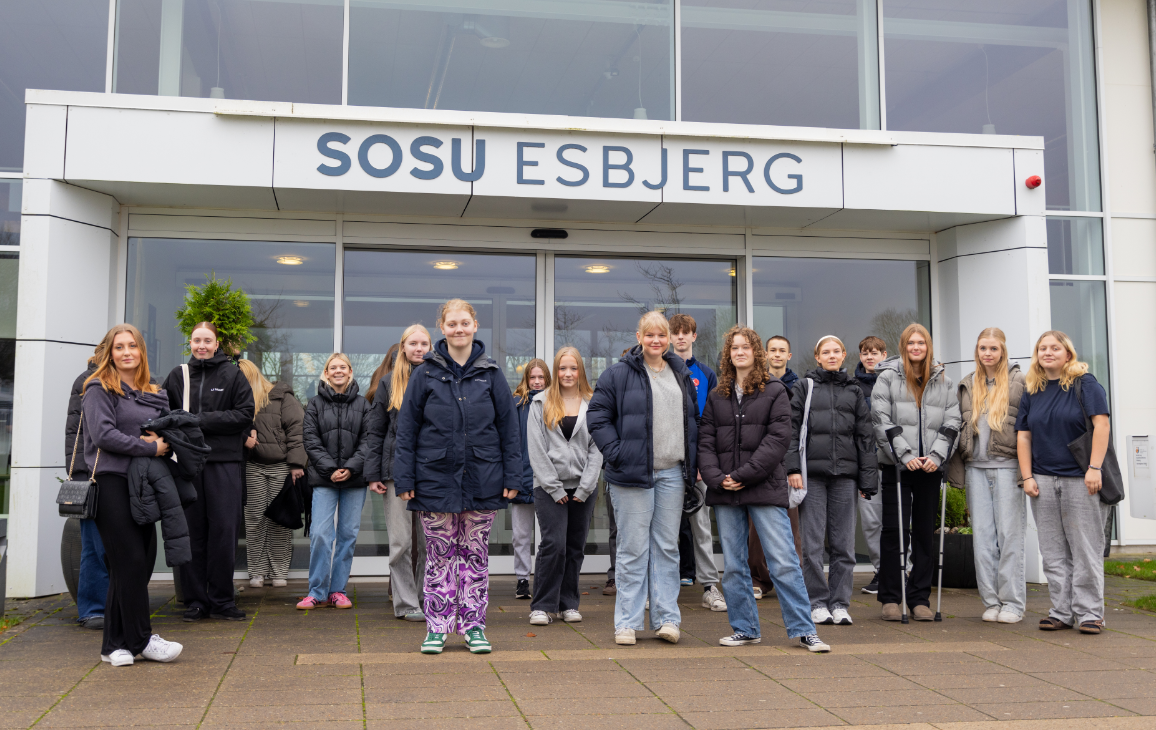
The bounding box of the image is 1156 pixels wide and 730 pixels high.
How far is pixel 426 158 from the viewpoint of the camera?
27.3 feet

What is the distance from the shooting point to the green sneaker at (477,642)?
219 inches

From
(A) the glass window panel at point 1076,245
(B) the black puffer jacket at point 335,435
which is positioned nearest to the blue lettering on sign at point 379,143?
(B) the black puffer jacket at point 335,435

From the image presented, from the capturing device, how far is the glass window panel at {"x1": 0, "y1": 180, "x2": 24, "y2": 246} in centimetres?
865

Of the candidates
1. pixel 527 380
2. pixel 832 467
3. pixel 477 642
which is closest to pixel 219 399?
pixel 527 380

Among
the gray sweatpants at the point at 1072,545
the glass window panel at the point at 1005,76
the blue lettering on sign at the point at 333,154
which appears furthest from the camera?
the glass window panel at the point at 1005,76

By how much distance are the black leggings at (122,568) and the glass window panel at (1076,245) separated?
951cm

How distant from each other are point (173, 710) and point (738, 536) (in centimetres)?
319

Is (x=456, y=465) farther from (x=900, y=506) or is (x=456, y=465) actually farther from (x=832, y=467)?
(x=900, y=506)

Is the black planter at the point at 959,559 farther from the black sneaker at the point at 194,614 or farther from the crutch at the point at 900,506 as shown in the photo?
the black sneaker at the point at 194,614

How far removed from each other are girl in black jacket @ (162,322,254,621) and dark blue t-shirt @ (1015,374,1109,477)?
5375 millimetres

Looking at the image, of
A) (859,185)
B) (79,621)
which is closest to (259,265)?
(79,621)

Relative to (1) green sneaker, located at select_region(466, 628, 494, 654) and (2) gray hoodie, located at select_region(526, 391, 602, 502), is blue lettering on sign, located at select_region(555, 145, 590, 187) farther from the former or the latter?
(1) green sneaker, located at select_region(466, 628, 494, 654)

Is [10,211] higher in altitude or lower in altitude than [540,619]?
higher

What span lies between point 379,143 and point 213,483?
323 centimetres
